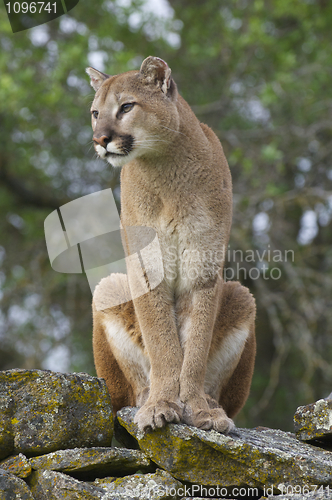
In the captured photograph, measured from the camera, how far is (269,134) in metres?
11.4

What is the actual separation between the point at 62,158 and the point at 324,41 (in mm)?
6112

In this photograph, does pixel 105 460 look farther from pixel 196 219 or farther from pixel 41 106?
pixel 41 106

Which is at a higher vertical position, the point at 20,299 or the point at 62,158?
the point at 62,158

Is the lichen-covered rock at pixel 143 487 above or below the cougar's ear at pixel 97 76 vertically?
below

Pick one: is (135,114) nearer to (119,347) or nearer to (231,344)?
(119,347)

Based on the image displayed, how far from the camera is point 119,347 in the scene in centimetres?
516

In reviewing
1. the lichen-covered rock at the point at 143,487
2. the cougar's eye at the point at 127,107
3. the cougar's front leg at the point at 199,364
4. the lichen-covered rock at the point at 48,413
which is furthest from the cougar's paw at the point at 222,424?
the cougar's eye at the point at 127,107

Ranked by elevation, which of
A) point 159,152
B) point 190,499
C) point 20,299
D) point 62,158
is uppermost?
point 159,152

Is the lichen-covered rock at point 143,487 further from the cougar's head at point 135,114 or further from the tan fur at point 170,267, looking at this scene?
the cougar's head at point 135,114

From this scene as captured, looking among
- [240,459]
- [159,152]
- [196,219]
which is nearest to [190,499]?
[240,459]

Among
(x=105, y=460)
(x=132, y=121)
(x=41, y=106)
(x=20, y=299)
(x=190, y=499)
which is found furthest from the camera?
(x=20, y=299)

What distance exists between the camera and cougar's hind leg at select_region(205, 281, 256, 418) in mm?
5121

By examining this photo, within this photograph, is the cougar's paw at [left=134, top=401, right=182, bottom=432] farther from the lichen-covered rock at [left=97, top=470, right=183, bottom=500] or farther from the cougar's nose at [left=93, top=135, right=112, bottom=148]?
the cougar's nose at [left=93, top=135, right=112, bottom=148]

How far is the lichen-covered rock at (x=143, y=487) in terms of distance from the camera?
3.64 metres
